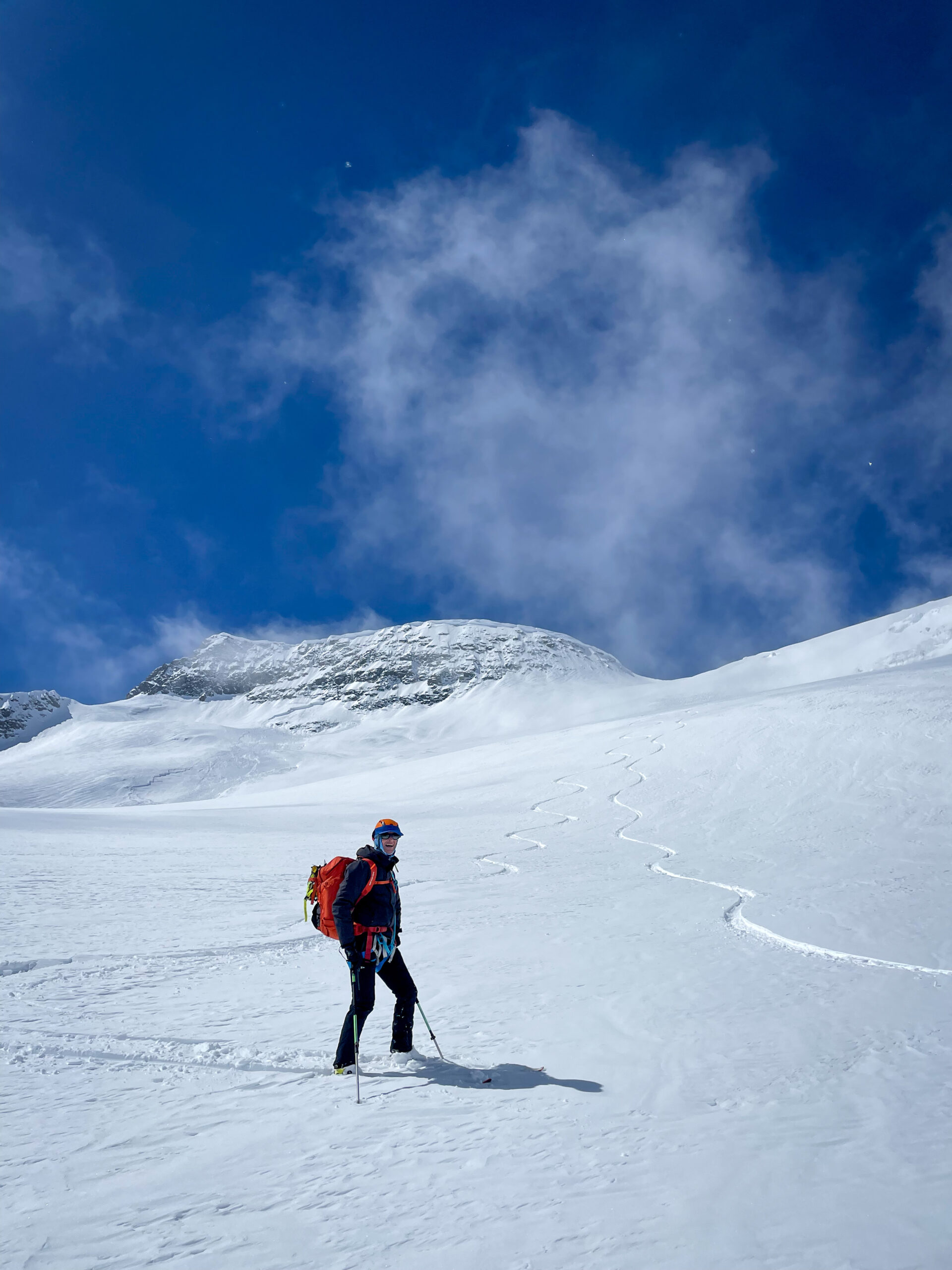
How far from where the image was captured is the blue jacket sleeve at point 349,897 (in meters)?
5.70

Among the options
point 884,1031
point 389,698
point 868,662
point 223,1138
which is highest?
point 389,698

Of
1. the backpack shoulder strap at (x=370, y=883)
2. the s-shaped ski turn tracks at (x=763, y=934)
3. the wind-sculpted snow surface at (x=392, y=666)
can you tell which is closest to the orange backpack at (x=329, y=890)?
the backpack shoulder strap at (x=370, y=883)

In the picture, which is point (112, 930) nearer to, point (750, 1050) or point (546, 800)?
point (750, 1050)

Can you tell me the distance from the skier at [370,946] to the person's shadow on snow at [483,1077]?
27 cm

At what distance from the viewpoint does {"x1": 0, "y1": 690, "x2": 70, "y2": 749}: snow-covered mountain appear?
17875 centimetres

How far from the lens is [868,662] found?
235ft

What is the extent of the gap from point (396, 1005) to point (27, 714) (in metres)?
219

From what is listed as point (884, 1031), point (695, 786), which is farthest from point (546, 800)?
point (884, 1031)

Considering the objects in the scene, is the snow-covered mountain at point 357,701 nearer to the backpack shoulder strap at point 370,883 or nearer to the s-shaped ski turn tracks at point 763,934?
the s-shaped ski turn tracks at point 763,934

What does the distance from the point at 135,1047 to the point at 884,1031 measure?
6.68 m

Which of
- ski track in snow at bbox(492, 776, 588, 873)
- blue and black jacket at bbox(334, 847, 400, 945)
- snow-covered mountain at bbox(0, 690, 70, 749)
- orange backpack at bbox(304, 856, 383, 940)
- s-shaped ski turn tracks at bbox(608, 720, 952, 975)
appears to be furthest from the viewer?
snow-covered mountain at bbox(0, 690, 70, 749)

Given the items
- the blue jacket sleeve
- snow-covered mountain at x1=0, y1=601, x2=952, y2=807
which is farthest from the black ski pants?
snow-covered mountain at x1=0, y1=601, x2=952, y2=807

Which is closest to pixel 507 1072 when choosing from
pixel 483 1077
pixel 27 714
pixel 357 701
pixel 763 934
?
pixel 483 1077

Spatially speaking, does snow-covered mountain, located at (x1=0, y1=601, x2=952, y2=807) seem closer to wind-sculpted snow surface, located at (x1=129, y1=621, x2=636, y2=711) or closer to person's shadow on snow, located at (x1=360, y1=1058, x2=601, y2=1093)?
wind-sculpted snow surface, located at (x1=129, y1=621, x2=636, y2=711)
